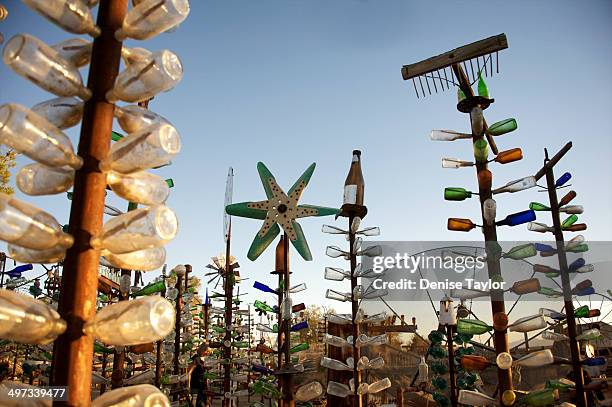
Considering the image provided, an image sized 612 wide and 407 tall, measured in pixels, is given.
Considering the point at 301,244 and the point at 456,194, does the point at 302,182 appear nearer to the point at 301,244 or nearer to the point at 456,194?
the point at 301,244

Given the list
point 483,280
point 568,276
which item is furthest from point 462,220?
point 568,276

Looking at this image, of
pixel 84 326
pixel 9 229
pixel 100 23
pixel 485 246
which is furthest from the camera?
pixel 485 246

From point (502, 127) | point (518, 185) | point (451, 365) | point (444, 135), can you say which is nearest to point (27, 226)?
point (518, 185)

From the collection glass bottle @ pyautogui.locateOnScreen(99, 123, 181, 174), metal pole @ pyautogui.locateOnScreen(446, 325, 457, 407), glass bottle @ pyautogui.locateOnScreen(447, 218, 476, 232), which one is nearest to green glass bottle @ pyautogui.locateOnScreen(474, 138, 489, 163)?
glass bottle @ pyautogui.locateOnScreen(447, 218, 476, 232)

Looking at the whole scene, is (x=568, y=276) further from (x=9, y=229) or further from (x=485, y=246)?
(x=9, y=229)

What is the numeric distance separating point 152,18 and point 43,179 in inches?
23.6

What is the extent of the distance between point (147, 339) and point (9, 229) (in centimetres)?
44

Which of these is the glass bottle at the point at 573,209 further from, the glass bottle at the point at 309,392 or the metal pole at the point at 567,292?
the glass bottle at the point at 309,392

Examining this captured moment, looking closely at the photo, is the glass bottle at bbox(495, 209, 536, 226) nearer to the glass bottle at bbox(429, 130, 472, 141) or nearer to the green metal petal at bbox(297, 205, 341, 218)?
the glass bottle at bbox(429, 130, 472, 141)

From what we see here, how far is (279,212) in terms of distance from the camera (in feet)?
16.8

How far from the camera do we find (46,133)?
1.25 m

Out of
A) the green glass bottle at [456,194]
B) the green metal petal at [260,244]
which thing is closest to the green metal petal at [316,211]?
the green metal petal at [260,244]

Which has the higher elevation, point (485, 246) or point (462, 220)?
point (462, 220)

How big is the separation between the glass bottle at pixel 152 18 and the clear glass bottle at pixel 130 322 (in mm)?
847
